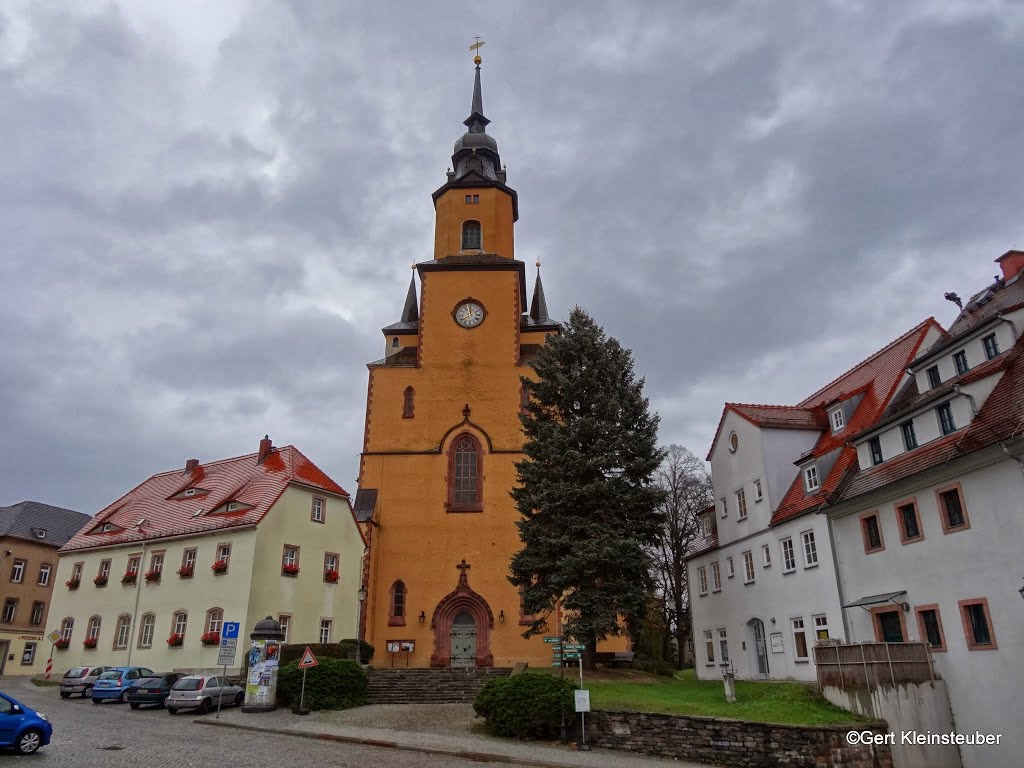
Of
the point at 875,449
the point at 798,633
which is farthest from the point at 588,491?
the point at 875,449

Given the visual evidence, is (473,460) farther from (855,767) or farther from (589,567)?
(855,767)

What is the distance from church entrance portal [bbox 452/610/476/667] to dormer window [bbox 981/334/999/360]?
22740 millimetres

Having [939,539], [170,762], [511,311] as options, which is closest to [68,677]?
[170,762]

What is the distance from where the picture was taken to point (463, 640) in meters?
33.2

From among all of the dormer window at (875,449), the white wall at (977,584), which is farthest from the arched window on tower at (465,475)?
the white wall at (977,584)

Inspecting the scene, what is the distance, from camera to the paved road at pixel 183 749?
13.5 metres

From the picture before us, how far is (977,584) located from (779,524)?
7548 mm

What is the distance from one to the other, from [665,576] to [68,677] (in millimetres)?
29336

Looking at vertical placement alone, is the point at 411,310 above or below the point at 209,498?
above

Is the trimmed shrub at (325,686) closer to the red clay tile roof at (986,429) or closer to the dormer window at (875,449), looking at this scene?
the red clay tile roof at (986,429)

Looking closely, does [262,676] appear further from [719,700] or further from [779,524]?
[779,524]

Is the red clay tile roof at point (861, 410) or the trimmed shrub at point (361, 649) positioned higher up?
the red clay tile roof at point (861, 410)

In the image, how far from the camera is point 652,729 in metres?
16.8

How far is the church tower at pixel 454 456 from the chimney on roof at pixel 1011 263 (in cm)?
1970
